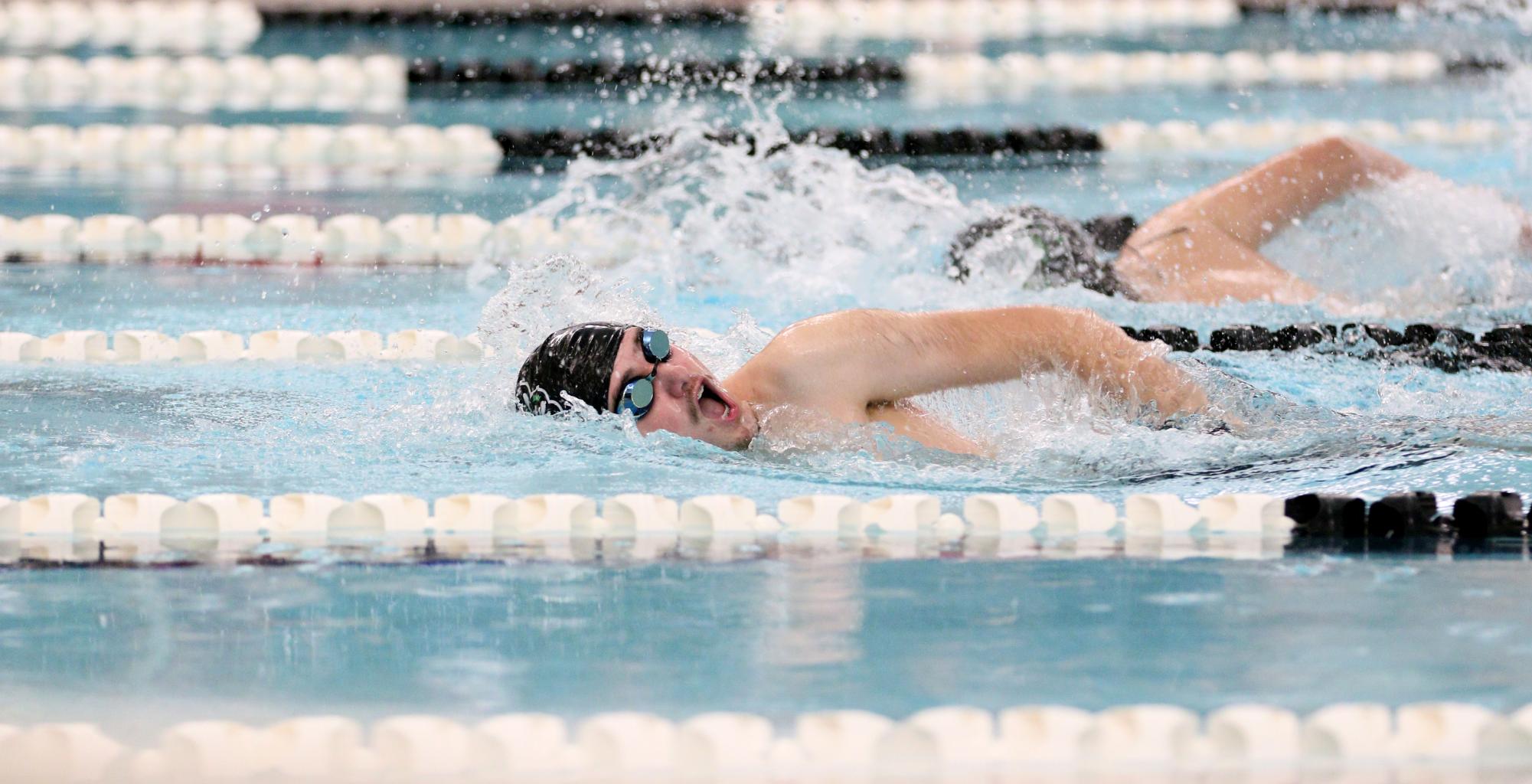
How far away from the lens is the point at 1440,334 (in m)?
3.39

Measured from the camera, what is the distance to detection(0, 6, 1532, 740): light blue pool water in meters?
1.70

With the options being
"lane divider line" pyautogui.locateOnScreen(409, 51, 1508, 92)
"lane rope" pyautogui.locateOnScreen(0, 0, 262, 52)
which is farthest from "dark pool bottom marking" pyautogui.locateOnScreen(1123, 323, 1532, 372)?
"lane rope" pyautogui.locateOnScreen(0, 0, 262, 52)

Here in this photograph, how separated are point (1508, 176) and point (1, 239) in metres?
4.42

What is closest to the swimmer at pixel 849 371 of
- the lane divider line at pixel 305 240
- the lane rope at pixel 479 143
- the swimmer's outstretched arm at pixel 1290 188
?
the swimmer's outstretched arm at pixel 1290 188

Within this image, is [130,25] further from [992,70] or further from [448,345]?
[448,345]

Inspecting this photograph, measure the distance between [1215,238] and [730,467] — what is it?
1.49m

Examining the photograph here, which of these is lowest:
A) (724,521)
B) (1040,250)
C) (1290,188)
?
(724,521)

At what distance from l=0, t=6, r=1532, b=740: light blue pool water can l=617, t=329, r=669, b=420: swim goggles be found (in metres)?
0.08

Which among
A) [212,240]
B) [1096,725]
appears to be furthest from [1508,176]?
[1096,725]

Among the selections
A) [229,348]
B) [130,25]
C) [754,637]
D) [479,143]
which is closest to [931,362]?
[754,637]

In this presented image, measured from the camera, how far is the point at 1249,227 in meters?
3.66

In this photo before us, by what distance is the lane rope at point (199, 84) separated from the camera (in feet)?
19.1

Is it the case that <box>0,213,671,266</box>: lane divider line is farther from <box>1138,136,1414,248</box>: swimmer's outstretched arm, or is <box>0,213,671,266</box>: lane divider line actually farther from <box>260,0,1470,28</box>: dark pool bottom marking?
<box>260,0,1470,28</box>: dark pool bottom marking

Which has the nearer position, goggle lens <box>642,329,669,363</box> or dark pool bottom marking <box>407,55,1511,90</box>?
goggle lens <box>642,329,669,363</box>
